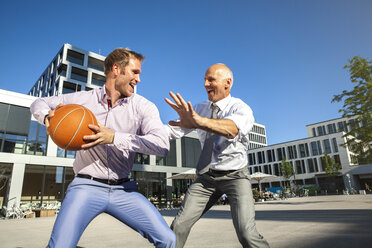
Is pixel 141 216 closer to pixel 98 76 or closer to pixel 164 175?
pixel 164 175

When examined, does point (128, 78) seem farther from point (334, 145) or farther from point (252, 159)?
point (252, 159)

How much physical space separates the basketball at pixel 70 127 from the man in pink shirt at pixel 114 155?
4.0 inches

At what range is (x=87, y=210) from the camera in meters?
Answer: 2.10

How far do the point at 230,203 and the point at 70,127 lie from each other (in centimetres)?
175

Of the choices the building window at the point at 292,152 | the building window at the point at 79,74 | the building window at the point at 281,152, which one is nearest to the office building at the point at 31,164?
the building window at the point at 79,74

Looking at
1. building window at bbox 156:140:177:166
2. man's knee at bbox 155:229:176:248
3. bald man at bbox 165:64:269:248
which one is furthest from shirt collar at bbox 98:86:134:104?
building window at bbox 156:140:177:166

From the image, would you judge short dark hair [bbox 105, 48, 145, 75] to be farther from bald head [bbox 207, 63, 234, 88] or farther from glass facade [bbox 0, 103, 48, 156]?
glass facade [bbox 0, 103, 48, 156]

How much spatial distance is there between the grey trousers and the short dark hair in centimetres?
150

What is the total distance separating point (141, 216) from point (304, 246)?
3.61 metres

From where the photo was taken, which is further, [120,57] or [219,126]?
[120,57]

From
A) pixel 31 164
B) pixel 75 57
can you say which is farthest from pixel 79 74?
pixel 31 164

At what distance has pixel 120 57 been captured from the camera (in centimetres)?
274

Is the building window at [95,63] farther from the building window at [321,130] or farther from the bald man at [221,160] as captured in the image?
the building window at [321,130]

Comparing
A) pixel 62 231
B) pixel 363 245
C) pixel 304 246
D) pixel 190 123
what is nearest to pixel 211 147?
pixel 190 123
